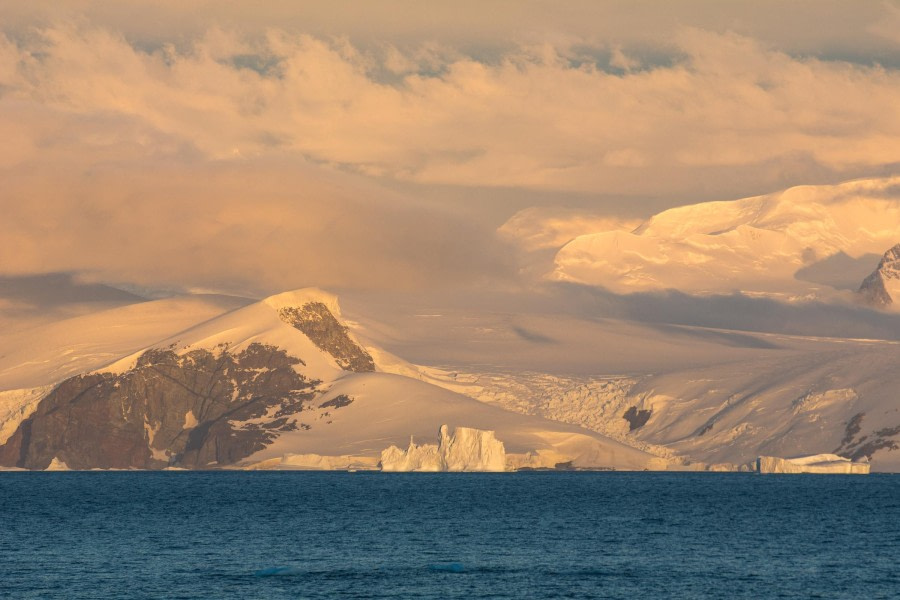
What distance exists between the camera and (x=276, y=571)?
132250 mm

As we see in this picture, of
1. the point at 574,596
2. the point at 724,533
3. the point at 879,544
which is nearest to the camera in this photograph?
the point at 574,596

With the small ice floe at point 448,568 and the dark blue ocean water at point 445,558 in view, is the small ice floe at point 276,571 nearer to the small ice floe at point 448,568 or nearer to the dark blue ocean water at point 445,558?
the dark blue ocean water at point 445,558

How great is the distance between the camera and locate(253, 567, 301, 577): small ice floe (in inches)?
5172

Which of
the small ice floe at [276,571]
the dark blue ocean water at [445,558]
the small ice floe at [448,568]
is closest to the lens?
the dark blue ocean water at [445,558]

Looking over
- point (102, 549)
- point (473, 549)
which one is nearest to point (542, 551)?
point (473, 549)

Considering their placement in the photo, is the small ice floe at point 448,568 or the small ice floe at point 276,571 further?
the small ice floe at point 448,568

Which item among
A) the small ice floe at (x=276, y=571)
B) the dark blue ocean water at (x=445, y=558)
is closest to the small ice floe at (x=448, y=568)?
the dark blue ocean water at (x=445, y=558)

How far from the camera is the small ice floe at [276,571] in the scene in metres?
131

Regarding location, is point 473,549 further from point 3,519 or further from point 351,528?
point 3,519

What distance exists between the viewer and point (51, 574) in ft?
435

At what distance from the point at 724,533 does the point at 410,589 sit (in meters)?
61.1

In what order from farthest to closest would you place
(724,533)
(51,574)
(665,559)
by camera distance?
(724,533)
(665,559)
(51,574)

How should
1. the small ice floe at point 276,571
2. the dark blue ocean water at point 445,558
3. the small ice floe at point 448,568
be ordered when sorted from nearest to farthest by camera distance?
1. the dark blue ocean water at point 445,558
2. the small ice floe at point 276,571
3. the small ice floe at point 448,568

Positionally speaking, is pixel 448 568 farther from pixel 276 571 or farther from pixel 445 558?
pixel 276 571
